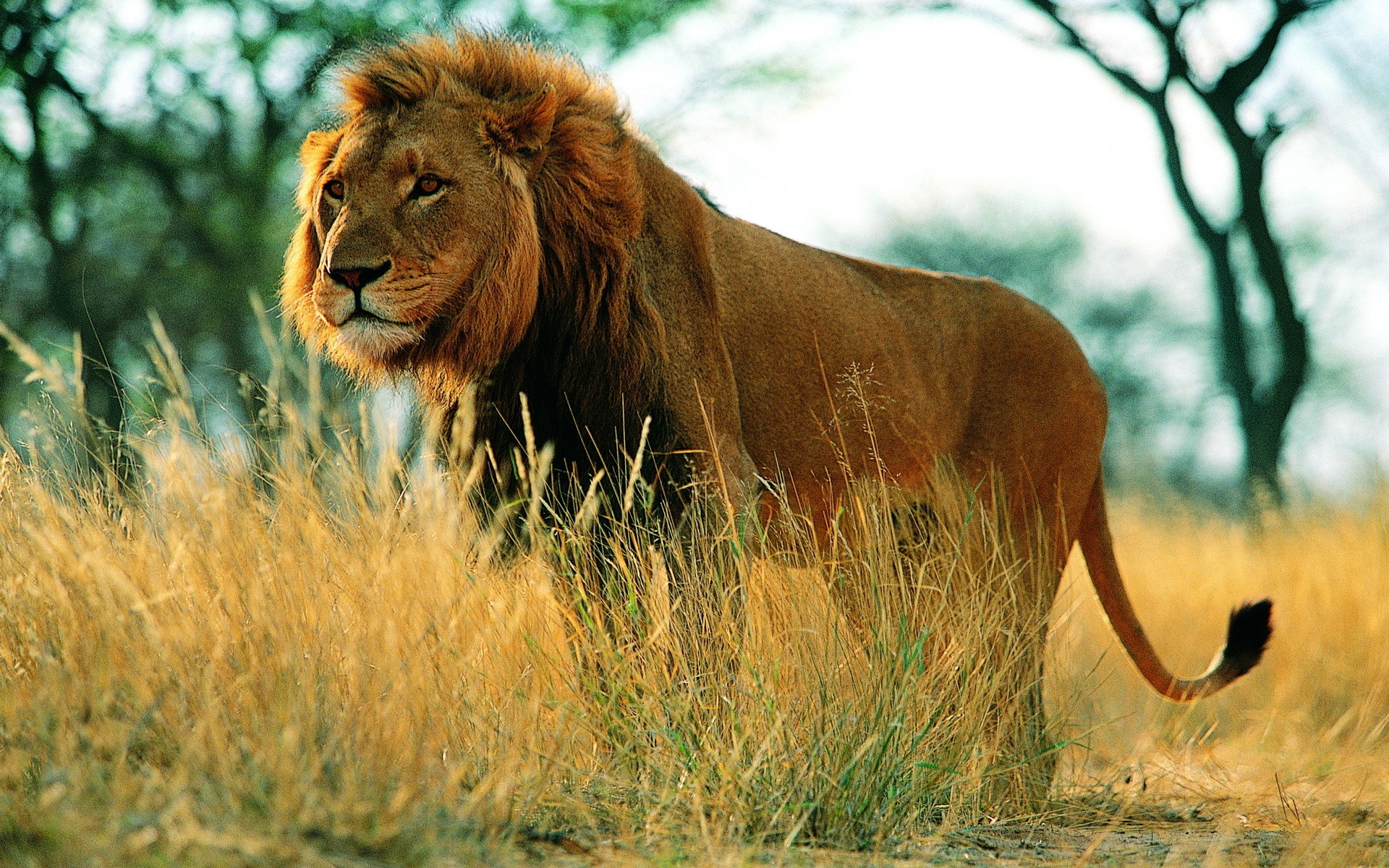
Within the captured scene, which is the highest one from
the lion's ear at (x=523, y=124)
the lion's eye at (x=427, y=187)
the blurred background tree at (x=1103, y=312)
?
the lion's ear at (x=523, y=124)

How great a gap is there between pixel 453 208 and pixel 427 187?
10 cm

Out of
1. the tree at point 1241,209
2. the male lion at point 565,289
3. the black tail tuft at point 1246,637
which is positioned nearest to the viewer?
the male lion at point 565,289

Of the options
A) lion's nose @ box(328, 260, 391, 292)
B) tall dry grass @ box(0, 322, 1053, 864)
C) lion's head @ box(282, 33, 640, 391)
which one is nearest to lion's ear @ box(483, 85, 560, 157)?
lion's head @ box(282, 33, 640, 391)

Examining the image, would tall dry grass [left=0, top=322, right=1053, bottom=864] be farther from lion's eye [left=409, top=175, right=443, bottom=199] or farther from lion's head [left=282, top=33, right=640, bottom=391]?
lion's eye [left=409, top=175, right=443, bottom=199]

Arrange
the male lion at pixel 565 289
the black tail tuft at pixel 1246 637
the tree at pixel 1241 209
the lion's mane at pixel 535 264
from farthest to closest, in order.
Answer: the tree at pixel 1241 209 < the black tail tuft at pixel 1246 637 < the lion's mane at pixel 535 264 < the male lion at pixel 565 289

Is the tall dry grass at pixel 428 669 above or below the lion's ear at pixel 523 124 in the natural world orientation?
below

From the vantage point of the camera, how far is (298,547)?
10.5 feet

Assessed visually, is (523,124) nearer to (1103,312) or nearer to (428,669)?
(428,669)

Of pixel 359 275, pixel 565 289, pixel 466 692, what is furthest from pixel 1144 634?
pixel 359 275

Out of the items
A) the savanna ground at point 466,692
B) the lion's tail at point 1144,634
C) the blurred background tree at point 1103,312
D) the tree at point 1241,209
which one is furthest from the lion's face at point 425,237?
the blurred background tree at point 1103,312

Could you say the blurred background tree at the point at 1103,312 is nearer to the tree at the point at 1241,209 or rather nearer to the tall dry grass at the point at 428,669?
the tree at the point at 1241,209

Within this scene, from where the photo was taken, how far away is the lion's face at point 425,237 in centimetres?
348

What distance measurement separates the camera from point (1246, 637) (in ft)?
15.4

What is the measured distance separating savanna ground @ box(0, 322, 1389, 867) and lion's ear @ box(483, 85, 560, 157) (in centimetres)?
93
